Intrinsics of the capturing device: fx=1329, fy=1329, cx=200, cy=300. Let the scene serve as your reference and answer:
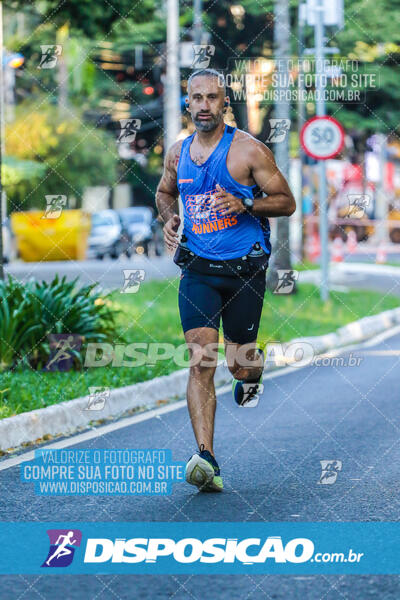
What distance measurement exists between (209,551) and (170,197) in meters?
2.38

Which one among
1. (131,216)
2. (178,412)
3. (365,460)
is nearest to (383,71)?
(131,216)

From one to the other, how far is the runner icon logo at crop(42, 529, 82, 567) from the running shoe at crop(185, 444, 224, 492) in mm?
893

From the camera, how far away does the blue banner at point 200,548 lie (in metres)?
5.24

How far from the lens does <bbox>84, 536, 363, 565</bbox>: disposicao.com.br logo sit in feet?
17.6

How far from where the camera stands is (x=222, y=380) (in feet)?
40.4

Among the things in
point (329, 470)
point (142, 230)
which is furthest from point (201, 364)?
point (142, 230)

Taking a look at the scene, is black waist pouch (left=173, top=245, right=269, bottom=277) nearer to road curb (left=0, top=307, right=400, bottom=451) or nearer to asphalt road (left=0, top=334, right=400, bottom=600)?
asphalt road (left=0, top=334, right=400, bottom=600)

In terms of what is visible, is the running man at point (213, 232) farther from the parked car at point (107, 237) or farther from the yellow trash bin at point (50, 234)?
the parked car at point (107, 237)

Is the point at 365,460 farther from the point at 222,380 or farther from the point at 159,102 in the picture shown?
the point at 159,102

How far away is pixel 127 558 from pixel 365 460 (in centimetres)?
268

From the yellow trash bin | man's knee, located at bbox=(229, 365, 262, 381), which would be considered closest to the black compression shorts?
man's knee, located at bbox=(229, 365, 262, 381)

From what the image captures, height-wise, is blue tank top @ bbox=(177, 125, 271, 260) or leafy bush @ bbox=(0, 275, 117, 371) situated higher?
blue tank top @ bbox=(177, 125, 271, 260)

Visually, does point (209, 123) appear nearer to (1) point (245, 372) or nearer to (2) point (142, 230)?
(1) point (245, 372)

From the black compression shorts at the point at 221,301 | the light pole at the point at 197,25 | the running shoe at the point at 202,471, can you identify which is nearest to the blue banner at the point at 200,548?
the running shoe at the point at 202,471
